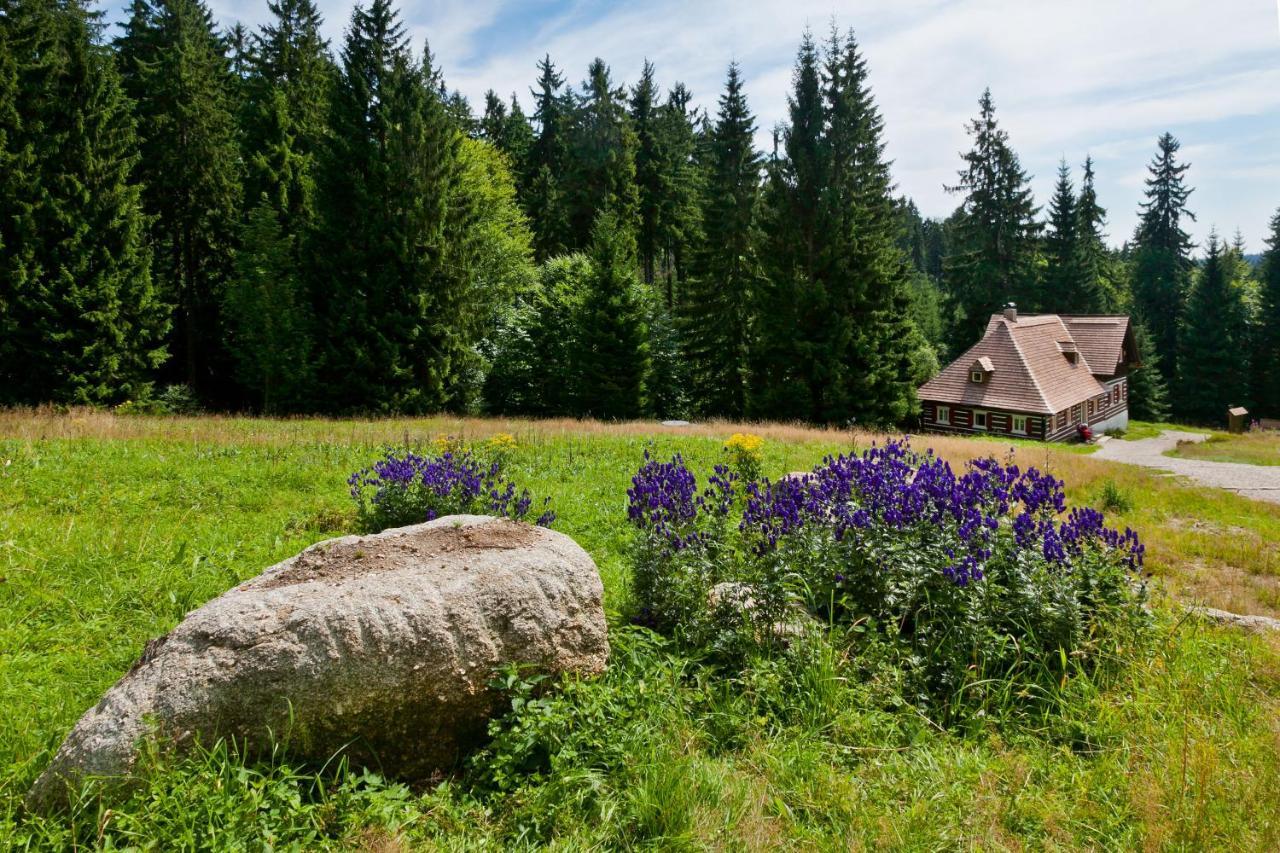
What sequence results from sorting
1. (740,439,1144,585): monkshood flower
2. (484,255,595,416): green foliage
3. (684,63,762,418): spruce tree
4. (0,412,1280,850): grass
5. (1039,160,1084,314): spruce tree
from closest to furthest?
(0,412,1280,850): grass < (740,439,1144,585): monkshood flower < (484,255,595,416): green foliage < (684,63,762,418): spruce tree < (1039,160,1084,314): spruce tree

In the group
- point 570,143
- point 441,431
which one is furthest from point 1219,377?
point 441,431

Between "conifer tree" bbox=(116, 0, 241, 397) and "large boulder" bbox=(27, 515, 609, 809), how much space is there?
29.3m

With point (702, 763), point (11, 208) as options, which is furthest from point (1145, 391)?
point (11, 208)

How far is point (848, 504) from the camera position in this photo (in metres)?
5.24

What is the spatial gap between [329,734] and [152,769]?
0.70 m

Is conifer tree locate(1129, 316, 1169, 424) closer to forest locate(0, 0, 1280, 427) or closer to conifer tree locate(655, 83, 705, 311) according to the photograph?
forest locate(0, 0, 1280, 427)

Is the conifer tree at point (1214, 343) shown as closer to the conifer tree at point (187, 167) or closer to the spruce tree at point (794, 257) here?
the spruce tree at point (794, 257)

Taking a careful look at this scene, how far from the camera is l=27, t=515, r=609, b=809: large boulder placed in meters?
3.15

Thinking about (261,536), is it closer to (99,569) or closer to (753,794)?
(99,569)

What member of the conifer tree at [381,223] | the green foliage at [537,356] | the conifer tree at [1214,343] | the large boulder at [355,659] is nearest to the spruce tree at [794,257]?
the green foliage at [537,356]

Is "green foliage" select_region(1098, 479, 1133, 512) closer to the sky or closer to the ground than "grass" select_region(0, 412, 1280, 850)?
closer to the ground

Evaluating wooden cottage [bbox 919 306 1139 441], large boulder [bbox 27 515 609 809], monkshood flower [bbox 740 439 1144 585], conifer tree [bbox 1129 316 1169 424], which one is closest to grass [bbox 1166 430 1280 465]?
wooden cottage [bbox 919 306 1139 441]

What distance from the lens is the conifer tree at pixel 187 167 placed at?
28609 mm

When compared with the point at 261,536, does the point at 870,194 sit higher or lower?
higher
